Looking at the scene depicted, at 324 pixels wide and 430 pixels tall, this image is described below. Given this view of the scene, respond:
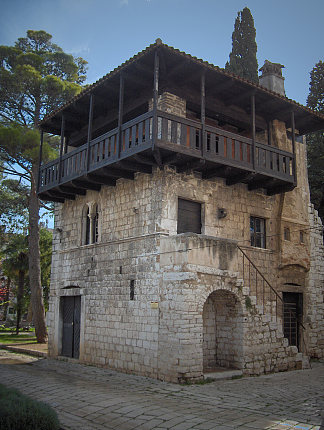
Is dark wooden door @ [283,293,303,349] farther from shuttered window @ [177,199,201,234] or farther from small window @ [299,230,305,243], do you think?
shuttered window @ [177,199,201,234]

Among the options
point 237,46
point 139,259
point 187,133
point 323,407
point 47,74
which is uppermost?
point 237,46

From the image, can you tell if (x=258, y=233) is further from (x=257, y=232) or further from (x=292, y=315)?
(x=292, y=315)

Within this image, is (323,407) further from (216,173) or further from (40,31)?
(40,31)

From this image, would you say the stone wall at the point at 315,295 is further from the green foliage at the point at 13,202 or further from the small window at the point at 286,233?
the green foliage at the point at 13,202

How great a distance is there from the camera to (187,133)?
11.6 meters

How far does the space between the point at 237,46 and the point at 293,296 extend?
14997 millimetres

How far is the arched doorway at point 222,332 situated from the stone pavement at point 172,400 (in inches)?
39.6

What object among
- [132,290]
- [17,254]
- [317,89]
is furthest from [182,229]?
[17,254]

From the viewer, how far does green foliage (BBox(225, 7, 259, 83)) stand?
2230cm

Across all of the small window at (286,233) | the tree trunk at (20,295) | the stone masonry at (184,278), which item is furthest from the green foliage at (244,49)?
the tree trunk at (20,295)

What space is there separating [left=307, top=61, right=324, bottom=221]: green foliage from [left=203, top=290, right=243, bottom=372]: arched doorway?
32.5 ft

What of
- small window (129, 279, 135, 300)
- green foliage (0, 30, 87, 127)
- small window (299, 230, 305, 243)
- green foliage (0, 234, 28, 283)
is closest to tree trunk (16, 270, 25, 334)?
green foliage (0, 234, 28, 283)

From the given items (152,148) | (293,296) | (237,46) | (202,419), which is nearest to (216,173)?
(152,148)

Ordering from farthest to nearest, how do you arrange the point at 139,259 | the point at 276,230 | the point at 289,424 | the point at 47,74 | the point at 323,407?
the point at 47,74
the point at 276,230
the point at 139,259
the point at 323,407
the point at 289,424
